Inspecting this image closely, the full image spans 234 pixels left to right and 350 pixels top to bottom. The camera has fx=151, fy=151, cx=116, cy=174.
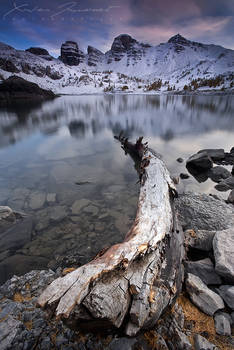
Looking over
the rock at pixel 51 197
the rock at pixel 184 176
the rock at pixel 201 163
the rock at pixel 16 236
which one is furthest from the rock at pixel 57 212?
the rock at pixel 201 163

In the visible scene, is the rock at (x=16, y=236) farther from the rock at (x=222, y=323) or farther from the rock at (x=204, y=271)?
the rock at (x=222, y=323)

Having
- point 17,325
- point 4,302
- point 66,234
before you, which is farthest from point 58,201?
point 17,325

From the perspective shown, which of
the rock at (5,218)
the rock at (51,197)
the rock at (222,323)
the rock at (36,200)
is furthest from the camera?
the rock at (51,197)

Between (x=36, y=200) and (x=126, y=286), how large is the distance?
4406mm

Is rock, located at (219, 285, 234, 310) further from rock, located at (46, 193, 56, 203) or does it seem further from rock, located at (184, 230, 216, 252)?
rock, located at (46, 193, 56, 203)

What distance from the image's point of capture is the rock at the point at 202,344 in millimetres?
1424

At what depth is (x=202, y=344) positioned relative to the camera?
4.75ft

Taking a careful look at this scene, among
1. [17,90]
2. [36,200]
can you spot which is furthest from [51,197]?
[17,90]

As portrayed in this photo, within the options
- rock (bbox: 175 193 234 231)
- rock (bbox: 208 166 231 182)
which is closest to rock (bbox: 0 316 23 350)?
rock (bbox: 175 193 234 231)

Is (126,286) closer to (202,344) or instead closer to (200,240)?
(202,344)

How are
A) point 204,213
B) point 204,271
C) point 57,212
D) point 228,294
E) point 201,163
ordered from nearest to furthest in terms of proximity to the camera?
point 228,294
point 204,271
point 204,213
point 57,212
point 201,163

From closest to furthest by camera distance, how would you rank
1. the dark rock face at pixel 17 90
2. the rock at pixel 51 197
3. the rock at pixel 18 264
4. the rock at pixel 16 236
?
the rock at pixel 18 264 → the rock at pixel 16 236 → the rock at pixel 51 197 → the dark rock face at pixel 17 90

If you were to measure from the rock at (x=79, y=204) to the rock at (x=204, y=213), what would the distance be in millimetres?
2812

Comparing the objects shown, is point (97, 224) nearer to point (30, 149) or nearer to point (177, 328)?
point (177, 328)
